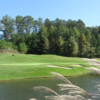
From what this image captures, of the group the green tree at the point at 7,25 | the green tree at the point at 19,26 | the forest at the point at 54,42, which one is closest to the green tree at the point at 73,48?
the forest at the point at 54,42

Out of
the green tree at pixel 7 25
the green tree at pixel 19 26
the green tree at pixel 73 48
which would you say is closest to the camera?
the green tree at pixel 73 48

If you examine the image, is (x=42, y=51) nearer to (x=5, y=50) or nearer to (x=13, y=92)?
(x=5, y=50)

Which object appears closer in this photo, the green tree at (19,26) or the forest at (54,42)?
the forest at (54,42)

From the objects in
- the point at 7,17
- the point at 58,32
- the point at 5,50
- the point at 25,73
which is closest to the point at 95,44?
the point at 58,32

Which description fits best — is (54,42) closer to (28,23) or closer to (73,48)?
(73,48)

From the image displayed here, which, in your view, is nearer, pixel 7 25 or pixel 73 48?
pixel 73 48

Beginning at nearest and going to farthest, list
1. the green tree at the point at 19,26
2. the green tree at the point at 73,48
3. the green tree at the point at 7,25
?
the green tree at the point at 73,48 < the green tree at the point at 7,25 < the green tree at the point at 19,26

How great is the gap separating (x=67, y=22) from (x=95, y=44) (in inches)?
2005

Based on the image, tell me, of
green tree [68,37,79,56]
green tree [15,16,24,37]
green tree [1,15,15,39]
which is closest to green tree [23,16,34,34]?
green tree [15,16,24,37]

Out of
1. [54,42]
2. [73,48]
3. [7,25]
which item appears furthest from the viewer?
[7,25]

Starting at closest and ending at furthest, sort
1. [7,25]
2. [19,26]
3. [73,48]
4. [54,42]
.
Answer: [73,48] → [54,42] → [7,25] → [19,26]

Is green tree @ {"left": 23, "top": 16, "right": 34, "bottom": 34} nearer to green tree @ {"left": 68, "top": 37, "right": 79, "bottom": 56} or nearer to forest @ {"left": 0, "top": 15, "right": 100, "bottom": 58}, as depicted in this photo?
forest @ {"left": 0, "top": 15, "right": 100, "bottom": 58}

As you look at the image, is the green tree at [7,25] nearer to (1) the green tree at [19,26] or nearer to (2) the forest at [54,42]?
(2) the forest at [54,42]

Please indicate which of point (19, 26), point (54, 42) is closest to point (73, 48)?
point (54, 42)
